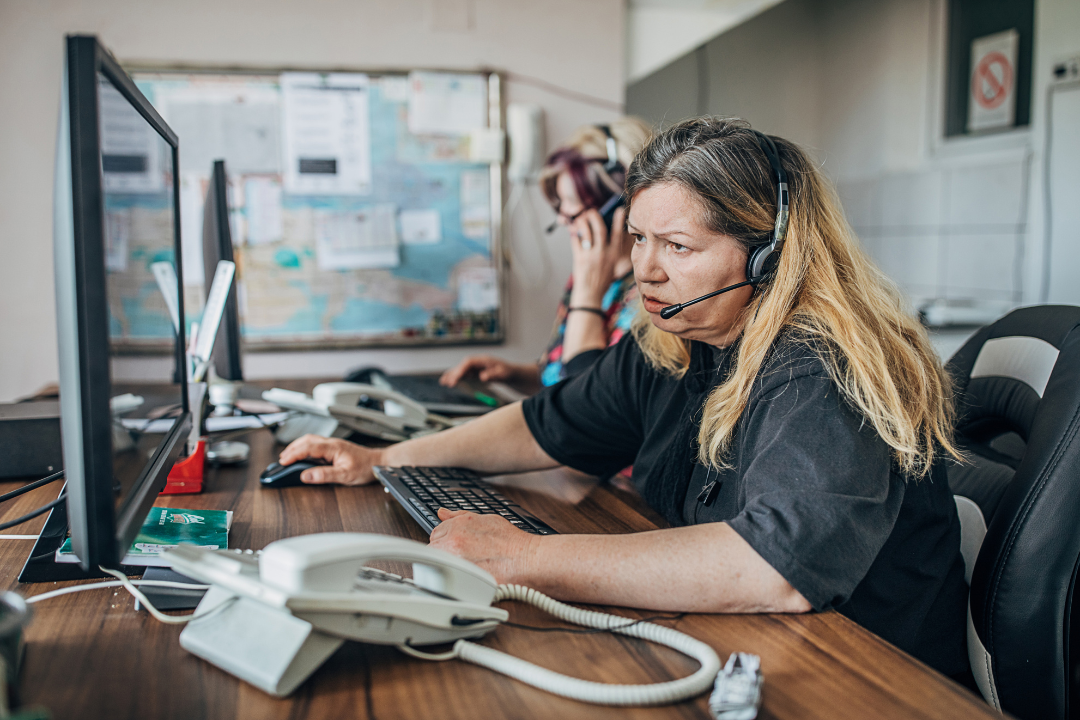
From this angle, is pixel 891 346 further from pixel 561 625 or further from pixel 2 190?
pixel 2 190

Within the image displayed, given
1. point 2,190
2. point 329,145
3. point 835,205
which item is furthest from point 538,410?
point 2,190

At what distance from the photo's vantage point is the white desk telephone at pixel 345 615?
60 centimetres

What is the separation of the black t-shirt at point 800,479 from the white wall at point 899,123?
159cm

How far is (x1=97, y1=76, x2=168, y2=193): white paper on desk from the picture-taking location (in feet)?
2.11

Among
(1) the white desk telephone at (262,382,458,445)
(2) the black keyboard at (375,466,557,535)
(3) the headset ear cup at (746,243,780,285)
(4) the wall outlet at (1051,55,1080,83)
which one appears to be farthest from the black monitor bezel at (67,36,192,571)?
(4) the wall outlet at (1051,55,1080,83)

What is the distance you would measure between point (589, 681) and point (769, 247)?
556mm

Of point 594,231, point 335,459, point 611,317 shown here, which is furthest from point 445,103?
point 335,459

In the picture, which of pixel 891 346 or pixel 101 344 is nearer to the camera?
pixel 101 344

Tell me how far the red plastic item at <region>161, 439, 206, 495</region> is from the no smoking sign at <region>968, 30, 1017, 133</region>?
284 cm

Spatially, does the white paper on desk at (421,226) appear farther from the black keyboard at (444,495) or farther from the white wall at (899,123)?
the black keyboard at (444,495)

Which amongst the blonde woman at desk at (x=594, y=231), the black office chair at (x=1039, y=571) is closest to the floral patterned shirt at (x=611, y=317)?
the blonde woman at desk at (x=594, y=231)

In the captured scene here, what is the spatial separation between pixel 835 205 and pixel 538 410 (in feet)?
1.76

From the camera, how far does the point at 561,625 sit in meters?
0.73

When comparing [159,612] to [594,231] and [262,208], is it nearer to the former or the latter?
[594,231]
